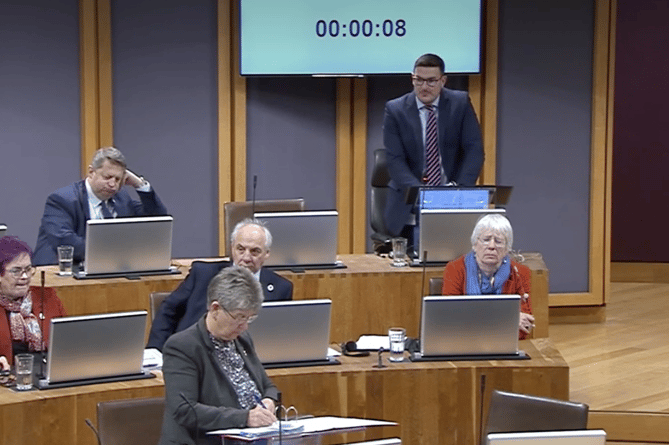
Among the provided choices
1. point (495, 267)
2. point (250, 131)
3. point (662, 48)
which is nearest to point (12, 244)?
point (495, 267)

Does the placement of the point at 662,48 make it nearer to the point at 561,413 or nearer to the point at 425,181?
the point at 425,181

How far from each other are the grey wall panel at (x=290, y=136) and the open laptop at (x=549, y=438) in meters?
4.43

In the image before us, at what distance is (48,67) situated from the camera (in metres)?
7.15

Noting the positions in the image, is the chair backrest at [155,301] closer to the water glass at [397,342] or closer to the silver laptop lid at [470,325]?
the water glass at [397,342]

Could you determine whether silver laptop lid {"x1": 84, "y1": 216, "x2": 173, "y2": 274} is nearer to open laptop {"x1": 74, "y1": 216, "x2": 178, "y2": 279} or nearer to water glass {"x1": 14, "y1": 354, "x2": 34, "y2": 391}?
open laptop {"x1": 74, "y1": 216, "x2": 178, "y2": 279}

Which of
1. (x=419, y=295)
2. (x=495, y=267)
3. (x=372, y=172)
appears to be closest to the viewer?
(x=495, y=267)

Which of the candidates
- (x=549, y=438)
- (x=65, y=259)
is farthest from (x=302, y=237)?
(x=549, y=438)

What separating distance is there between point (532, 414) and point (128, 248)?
2.15 metres

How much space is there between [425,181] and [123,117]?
75.6 inches

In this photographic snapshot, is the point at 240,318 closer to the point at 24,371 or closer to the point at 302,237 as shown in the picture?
the point at 24,371

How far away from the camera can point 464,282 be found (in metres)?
5.20

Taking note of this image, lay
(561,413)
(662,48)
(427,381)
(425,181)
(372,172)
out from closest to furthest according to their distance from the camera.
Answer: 1. (561,413)
2. (427,381)
3. (425,181)
4. (372,172)
5. (662,48)

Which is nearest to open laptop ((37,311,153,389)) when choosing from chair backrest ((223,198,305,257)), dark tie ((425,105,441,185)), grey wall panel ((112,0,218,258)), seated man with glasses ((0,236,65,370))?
seated man with glasses ((0,236,65,370))

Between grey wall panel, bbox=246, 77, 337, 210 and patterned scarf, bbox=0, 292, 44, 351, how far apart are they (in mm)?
2824
